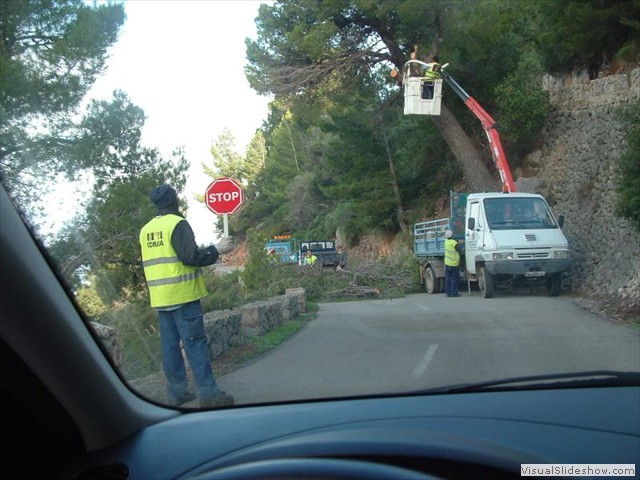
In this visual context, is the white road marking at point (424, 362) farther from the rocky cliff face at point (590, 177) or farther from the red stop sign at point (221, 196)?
the rocky cliff face at point (590, 177)

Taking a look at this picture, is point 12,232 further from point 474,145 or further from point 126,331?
point 474,145

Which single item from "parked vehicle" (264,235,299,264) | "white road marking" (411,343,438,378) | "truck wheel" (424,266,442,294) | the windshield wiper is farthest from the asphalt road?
"truck wheel" (424,266,442,294)

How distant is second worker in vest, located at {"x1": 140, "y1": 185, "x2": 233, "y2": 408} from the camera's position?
5.09 meters

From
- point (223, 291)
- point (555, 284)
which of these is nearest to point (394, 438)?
point (223, 291)

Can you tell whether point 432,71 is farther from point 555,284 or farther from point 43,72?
point 43,72

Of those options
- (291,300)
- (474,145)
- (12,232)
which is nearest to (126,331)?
(12,232)

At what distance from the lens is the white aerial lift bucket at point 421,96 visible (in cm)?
1395

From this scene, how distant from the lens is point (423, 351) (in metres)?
7.73

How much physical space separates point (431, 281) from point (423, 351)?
12.8 meters

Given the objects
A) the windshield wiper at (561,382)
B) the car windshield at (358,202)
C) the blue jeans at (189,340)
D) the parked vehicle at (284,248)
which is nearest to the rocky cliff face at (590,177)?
the car windshield at (358,202)

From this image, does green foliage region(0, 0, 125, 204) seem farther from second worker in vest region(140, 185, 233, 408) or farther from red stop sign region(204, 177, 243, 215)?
red stop sign region(204, 177, 243, 215)

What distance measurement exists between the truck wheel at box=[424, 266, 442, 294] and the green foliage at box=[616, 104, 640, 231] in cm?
679

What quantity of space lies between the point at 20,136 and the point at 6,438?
4.80 ft

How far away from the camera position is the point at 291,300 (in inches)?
453
